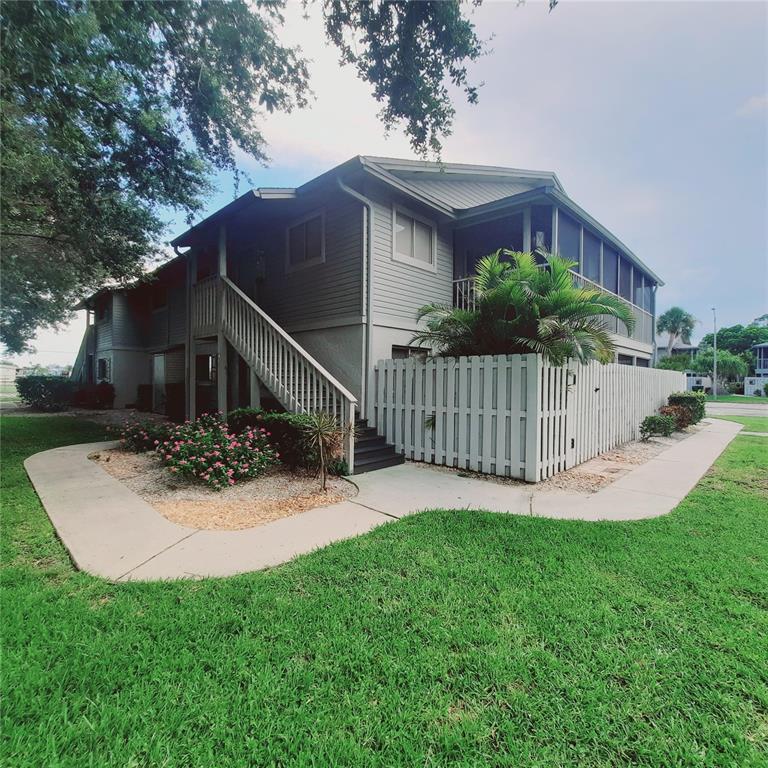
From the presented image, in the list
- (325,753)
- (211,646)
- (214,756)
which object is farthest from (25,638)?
(325,753)

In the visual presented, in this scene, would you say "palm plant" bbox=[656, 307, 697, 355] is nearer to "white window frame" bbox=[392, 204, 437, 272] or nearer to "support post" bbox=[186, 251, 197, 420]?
"white window frame" bbox=[392, 204, 437, 272]

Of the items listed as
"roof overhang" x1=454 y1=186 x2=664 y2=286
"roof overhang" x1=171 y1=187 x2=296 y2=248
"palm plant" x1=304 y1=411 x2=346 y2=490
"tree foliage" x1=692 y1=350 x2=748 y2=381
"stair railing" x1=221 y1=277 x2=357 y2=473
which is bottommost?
"palm plant" x1=304 y1=411 x2=346 y2=490

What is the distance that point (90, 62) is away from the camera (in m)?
5.64

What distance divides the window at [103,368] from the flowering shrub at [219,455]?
15.9 m

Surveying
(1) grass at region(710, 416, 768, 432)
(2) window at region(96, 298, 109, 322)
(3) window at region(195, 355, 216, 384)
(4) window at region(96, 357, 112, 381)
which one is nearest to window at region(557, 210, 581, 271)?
(1) grass at region(710, 416, 768, 432)

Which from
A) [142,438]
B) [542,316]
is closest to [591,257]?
[542,316]

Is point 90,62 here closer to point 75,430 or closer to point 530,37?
point 530,37

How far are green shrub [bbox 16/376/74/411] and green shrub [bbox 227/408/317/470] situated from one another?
56.0 feet

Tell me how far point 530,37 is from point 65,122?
7863 mm

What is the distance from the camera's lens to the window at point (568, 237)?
11.2 metres

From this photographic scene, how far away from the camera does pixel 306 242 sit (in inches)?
402

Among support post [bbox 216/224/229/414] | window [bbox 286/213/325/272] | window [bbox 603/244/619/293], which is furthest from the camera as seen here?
window [bbox 603/244/619/293]

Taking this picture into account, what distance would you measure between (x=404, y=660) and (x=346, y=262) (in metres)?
8.15

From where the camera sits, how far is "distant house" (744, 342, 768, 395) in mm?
44969
